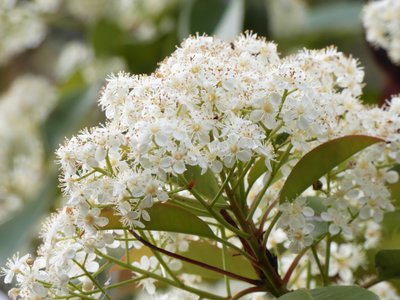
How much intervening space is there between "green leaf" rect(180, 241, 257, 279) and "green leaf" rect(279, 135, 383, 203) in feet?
0.27

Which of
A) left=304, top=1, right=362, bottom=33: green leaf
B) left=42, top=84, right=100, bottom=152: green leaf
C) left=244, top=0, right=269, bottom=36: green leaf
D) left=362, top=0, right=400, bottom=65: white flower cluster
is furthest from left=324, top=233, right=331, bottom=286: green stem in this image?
left=304, top=1, right=362, bottom=33: green leaf

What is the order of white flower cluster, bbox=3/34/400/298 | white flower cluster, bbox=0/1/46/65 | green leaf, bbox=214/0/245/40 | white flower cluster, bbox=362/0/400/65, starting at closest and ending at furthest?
white flower cluster, bbox=3/34/400/298 → white flower cluster, bbox=362/0/400/65 → green leaf, bbox=214/0/245/40 → white flower cluster, bbox=0/1/46/65

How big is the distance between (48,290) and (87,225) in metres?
0.08

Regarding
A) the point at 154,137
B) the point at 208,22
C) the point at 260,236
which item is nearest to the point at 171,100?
the point at 154,137

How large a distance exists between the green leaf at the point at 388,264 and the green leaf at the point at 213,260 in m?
0.13

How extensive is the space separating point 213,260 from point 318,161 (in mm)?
163

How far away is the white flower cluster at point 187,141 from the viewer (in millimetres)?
675

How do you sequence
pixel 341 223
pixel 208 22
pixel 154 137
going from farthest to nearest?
1. pixel 208 22
2. pixel 341 223
3. pixel 154 137

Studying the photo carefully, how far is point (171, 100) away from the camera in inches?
27.1

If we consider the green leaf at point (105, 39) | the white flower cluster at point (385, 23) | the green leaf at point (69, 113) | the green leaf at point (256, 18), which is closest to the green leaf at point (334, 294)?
the white flower cluster at point (385, 23)

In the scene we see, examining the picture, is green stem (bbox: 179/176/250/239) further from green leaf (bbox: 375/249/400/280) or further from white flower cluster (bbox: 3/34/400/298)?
green leaf (bbox: 375/249/400/280)

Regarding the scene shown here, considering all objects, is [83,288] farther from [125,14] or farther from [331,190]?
[125,14]

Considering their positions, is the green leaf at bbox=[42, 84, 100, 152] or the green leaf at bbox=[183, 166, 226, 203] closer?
the green leaf at bbox=[183, 166, 226, 203]

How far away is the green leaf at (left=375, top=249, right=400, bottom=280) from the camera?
81 cm
